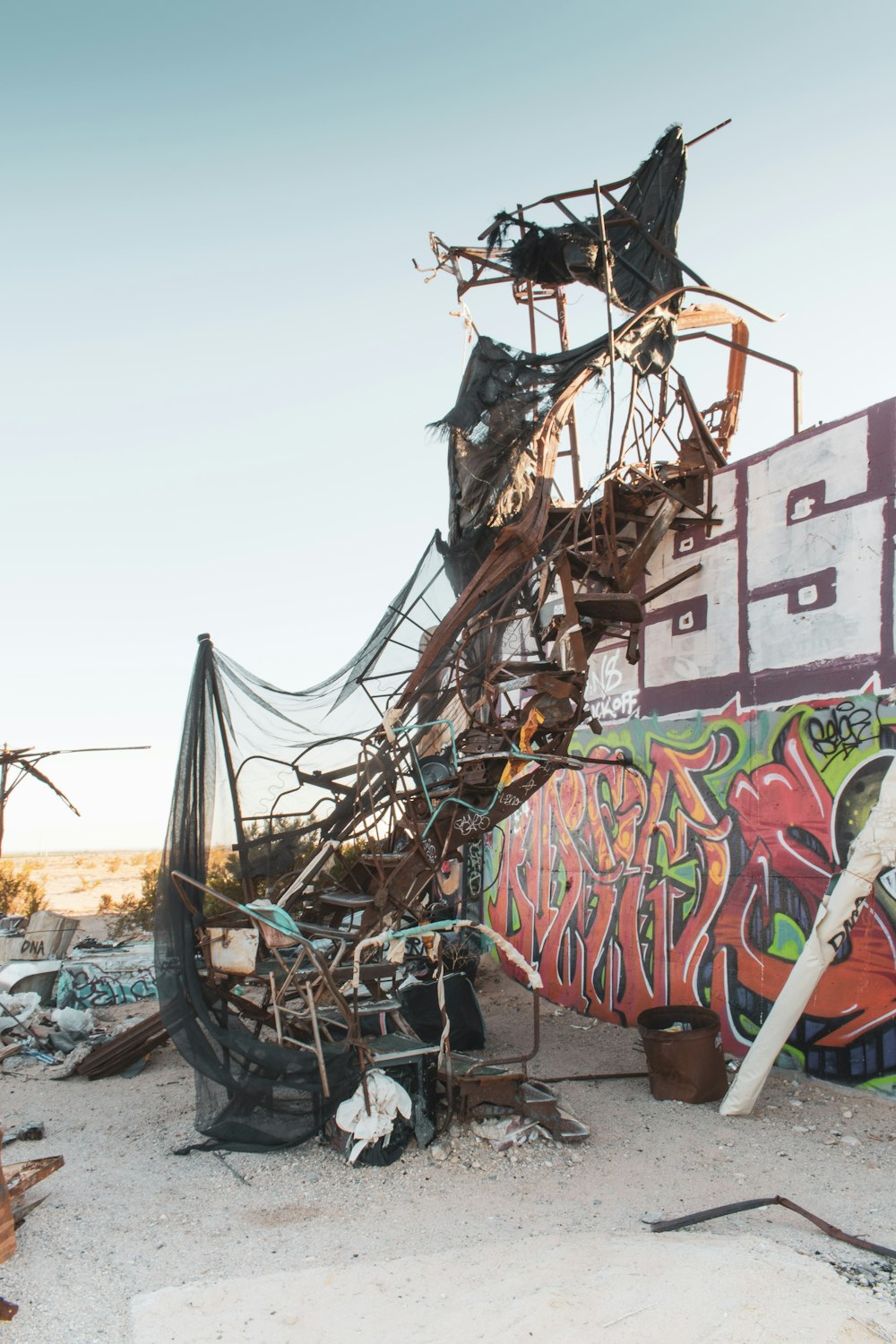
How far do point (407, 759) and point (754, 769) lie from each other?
136 inches

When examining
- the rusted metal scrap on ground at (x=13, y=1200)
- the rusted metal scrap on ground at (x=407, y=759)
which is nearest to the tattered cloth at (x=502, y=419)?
the rusted metal scrap on ground at (x=407, y=759)

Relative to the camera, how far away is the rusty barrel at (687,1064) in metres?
7.15

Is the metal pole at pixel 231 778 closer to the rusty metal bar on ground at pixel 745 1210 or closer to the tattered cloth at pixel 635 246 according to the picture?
the rusty metal bar on ground at pixel 745 1210

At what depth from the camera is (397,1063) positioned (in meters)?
6.44

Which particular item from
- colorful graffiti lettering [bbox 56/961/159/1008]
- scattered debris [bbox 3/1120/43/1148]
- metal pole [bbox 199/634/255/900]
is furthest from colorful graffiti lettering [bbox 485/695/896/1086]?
colorful graffiti lettering [bbox 56/961/159/1008]

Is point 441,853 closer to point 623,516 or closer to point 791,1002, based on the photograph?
point 791,1002

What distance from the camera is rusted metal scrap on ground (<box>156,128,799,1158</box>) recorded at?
6551 mm

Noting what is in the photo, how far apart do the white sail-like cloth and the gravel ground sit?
0.72m

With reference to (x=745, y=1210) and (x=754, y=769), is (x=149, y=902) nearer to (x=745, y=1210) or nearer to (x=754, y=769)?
(x=754, y=769)

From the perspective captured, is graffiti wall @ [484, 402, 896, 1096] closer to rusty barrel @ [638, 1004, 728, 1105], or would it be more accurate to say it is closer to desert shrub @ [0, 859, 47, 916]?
rusty barrel @ [638, 1004, 728, 1105]

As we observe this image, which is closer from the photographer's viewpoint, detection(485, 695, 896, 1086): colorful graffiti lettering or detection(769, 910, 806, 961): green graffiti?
detection(485, 695, 896, 1086): colorful graffiti lettering

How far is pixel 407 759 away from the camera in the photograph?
7074 millimetres

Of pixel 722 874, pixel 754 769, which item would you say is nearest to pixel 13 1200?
pixel 722 874

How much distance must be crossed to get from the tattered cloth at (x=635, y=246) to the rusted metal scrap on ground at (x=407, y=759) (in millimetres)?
41
